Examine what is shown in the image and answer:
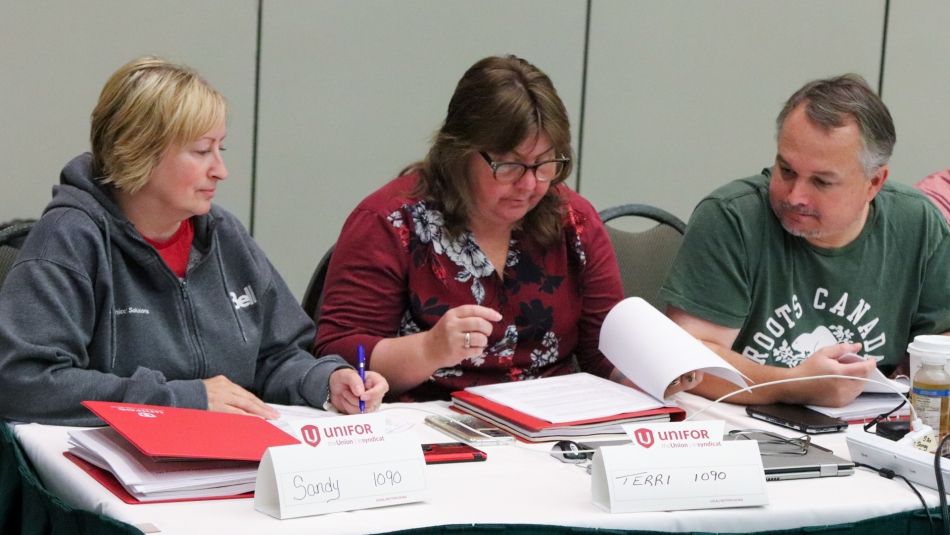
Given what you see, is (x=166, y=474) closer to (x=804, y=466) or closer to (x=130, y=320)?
(x=130, y=320)

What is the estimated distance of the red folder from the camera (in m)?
1.46

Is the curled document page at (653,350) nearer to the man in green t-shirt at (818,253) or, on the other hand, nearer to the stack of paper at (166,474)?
the man in green t-shirt at (818,253)

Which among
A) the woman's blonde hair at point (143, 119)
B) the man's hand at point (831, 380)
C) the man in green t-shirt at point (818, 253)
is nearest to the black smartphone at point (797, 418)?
the man's hand at point (831, 380)

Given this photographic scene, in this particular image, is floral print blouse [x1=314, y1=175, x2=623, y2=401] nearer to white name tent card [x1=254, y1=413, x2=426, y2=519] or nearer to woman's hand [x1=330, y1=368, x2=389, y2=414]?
woman's hand [x1=330, y1=368, x2=389, y2=414]

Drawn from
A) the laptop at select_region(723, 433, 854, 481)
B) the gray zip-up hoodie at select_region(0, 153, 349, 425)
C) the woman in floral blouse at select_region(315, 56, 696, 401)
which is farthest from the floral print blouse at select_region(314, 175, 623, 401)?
the laptop at select_region(723, 433, 854, 481)

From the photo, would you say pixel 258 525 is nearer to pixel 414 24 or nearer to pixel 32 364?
pixel 32 364

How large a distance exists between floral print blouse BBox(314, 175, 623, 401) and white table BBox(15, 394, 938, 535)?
524mm

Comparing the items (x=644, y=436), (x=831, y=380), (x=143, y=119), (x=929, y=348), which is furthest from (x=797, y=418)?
(x=143, y=119)

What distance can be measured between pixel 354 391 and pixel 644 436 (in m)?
0.57

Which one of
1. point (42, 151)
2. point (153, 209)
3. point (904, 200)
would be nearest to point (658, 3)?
point (904, 200)

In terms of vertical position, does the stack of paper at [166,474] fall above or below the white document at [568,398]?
Answer: above

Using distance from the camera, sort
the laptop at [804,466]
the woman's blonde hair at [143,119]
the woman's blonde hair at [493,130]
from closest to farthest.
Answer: the laptop at [804,466] < the woman's blonde hair at [143,119] < the woman's blonde hair at [493,130]

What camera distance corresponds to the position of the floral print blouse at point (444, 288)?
7.33 feet

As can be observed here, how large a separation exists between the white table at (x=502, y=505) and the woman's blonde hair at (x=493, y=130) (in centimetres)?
65
